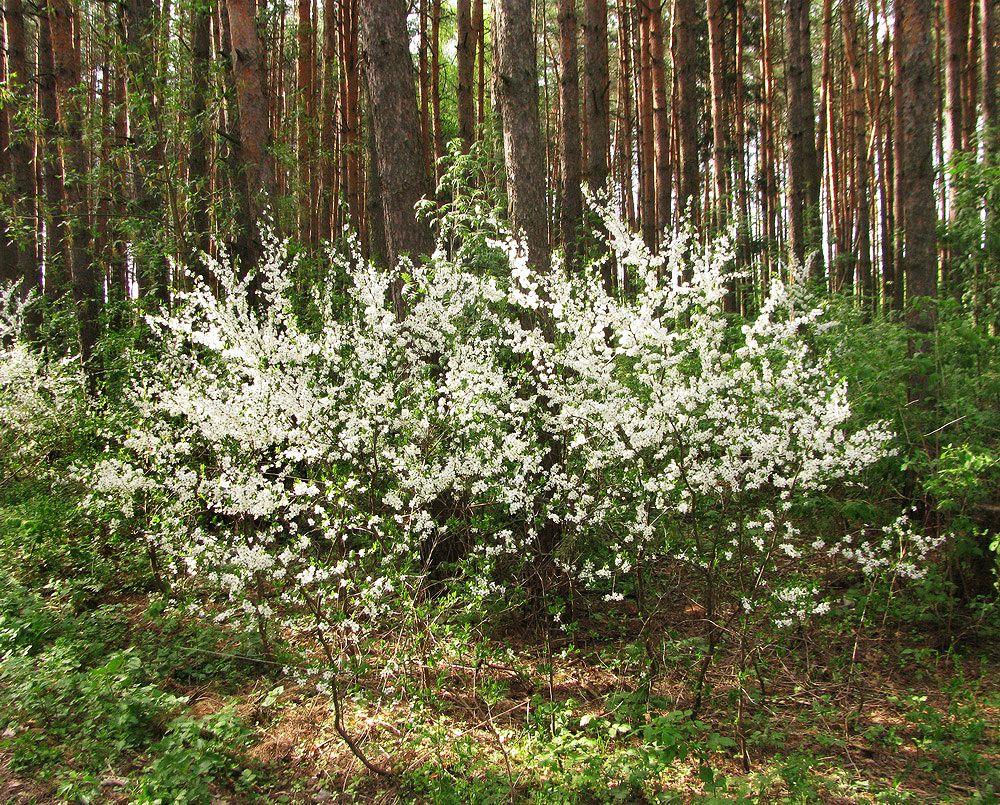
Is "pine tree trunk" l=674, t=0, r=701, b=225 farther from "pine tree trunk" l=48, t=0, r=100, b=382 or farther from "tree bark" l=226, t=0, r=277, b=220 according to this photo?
"pine tree trunk" l=48, t=0, r=100, b=382

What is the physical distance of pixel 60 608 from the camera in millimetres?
4680

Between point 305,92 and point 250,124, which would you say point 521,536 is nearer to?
point 250,124

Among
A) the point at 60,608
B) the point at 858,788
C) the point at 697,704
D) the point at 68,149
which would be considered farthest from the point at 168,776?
the point at 68,149

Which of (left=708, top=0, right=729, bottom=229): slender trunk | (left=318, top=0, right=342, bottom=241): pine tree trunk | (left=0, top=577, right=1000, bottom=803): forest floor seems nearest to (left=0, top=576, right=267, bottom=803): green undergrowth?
(left=0, top=577, right=1000, bottom=803): forest floor

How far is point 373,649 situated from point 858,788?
2.87 metres

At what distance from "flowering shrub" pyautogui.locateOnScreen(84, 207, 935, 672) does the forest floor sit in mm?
423

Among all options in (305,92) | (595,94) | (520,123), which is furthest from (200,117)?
(305,92)

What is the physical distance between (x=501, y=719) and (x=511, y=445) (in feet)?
5.49

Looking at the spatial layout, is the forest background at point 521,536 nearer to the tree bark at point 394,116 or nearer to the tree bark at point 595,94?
the tree bark at point 394,116

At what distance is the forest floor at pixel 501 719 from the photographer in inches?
122

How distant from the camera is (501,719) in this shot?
3826 millimetres

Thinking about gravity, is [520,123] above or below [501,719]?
above

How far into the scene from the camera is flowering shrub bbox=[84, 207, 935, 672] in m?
3.58

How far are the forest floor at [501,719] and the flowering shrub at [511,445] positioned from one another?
1.39 ft
